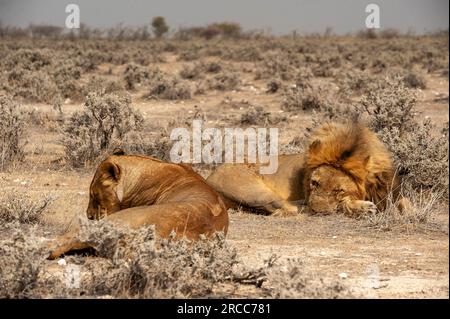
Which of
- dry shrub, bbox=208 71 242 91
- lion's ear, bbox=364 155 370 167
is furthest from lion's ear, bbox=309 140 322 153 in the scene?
dry shrub, bbox=208 71 242 91

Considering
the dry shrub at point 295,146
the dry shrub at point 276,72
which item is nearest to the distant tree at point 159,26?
the dry shrub at point 276,72

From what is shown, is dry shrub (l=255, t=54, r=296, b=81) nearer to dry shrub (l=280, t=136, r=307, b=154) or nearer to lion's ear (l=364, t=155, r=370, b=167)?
dry shrub (l=280, t=136, r=307, b=154)

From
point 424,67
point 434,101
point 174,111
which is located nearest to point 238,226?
point 174,111

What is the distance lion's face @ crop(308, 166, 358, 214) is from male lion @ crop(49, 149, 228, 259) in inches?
58.0

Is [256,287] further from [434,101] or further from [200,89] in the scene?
[200,89]

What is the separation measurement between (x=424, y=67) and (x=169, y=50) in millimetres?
17093

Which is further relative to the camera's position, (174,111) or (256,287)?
(174,111)

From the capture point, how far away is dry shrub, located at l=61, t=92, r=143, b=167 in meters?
11.7

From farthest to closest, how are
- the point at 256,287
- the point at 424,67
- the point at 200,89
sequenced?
the point at 424,67 → the point at 200,89 → the point at 256,287

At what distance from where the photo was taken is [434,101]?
1975 cm

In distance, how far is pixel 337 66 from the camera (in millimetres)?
31453

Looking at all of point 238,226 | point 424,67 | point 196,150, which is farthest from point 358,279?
point 424,67

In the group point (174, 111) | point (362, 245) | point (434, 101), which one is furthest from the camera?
point (434, 101)

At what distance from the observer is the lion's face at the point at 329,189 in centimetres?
832
